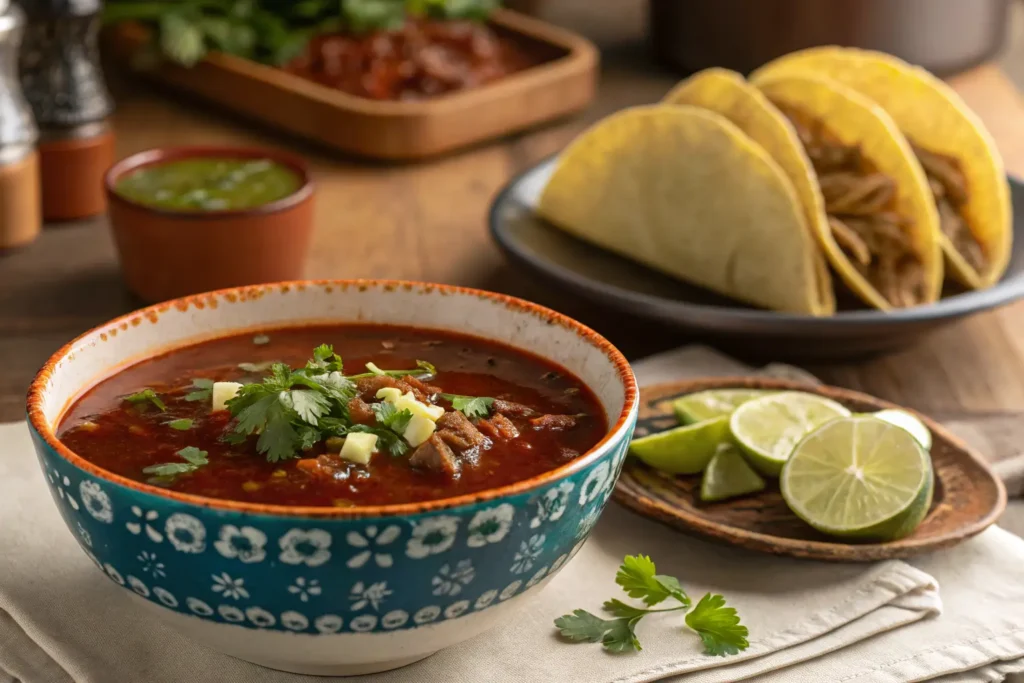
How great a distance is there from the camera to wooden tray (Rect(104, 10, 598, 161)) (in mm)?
4043

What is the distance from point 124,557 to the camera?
1.62 m

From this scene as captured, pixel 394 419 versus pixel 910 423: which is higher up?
Answer: pixel 394 419

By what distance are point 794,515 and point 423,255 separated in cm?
157

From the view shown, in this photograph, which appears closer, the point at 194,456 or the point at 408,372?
the point at 194,456

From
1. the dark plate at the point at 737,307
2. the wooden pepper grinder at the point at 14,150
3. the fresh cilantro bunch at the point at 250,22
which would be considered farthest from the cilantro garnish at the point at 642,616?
the fresh cilantro bunch at the point at 250,22

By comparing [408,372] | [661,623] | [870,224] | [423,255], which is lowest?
[423,255]

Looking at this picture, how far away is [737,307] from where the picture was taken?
3078mm

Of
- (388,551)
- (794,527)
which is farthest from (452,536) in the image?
(794,527)

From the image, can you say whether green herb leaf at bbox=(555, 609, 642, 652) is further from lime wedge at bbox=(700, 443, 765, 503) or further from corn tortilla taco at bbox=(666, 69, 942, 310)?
corn tortilla taco at bbox=(666, 69, 942, 310)

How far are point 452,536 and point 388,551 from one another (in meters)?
0.07

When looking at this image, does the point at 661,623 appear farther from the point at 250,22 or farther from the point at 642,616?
the point at 250,22

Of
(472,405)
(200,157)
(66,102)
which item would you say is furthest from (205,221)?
(472,405)

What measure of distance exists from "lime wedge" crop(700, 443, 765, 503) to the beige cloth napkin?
0.09 metres

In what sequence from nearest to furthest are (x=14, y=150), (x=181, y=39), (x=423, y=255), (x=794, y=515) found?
1. (x=794, y=515)
2. (x=14, y=150)
3. (x=423, y=255)
4. (x=181, y=39)
